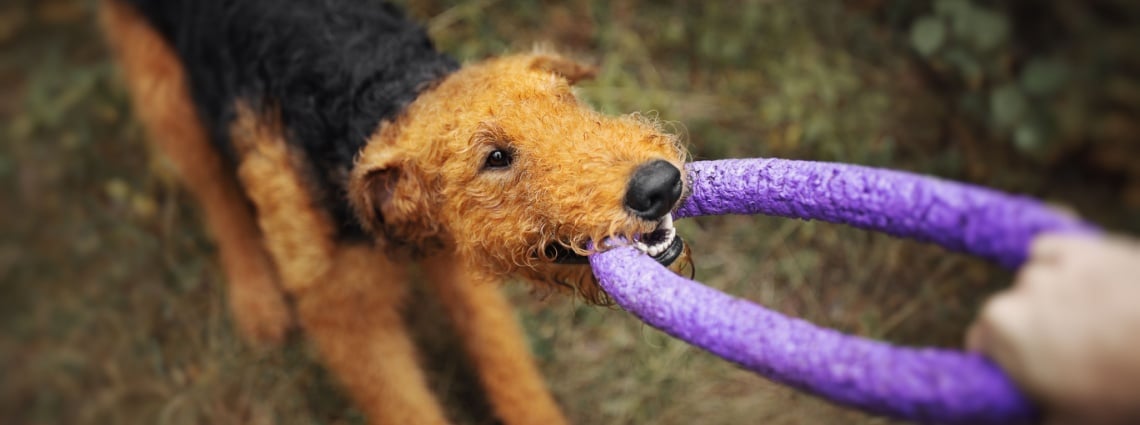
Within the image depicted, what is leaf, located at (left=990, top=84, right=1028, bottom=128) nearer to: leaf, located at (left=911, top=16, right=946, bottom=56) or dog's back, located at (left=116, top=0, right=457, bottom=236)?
leaf, located at (left=911, top=16, right=946, bottom=56)

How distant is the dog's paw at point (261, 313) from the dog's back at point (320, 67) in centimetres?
80

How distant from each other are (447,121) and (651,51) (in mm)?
2324

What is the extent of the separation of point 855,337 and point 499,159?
1147 millimetres

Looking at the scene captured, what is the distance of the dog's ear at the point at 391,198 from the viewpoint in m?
2.46

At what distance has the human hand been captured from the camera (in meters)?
1.07

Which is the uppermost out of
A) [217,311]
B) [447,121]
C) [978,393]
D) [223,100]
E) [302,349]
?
[223,100]

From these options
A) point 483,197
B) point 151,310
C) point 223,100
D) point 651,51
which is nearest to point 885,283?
point 651,51

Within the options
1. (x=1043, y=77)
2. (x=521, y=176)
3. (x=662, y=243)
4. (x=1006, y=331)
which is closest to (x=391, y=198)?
(x=521, y=176)

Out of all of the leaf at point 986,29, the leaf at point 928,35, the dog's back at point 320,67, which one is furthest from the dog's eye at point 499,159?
the leaf at point 986,29

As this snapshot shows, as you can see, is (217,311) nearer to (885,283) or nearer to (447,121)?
(447,121)

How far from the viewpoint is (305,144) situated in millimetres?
2785

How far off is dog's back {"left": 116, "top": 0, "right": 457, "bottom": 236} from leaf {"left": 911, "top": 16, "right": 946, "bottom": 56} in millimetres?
2353

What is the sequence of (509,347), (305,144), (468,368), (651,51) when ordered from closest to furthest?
(305,144), (509,347), (468,368), (651,51)

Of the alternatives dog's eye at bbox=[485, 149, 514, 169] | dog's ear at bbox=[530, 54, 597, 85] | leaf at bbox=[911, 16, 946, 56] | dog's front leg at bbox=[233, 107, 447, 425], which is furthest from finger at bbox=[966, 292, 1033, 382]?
leaf at bbox=[911, 16, 946, 56]
